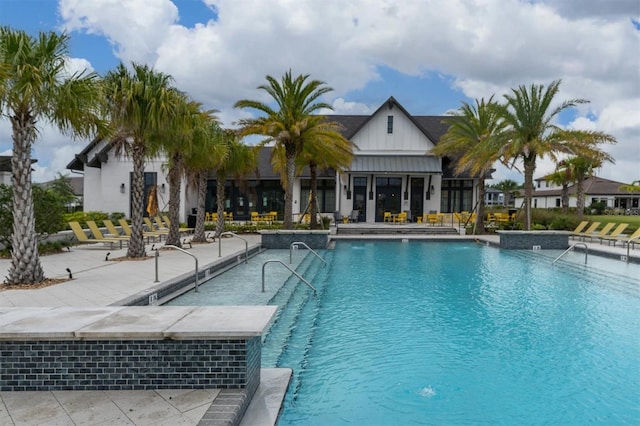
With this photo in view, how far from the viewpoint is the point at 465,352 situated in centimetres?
653

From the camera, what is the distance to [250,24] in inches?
654

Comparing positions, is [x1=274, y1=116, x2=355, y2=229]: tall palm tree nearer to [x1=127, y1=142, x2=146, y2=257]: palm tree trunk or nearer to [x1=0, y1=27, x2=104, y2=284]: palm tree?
[x1=127, y1=142, x2=146, y2=257]: palm tree trunk

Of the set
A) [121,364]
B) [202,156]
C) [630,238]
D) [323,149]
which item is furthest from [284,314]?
[630,238]

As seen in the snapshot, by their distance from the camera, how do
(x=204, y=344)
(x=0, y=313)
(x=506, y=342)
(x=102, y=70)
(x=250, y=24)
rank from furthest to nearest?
(x=250, y=24) < (x=102, y=70) < (x=506, y=342) < (x=0, y=313) < (x=204, y=344)

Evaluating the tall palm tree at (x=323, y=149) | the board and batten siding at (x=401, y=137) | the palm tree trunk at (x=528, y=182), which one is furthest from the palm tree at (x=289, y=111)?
the board and batten siding at (x=401, y=137)

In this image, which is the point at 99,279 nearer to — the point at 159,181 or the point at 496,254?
the point at 496,254

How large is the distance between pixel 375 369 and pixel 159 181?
94.9 feet

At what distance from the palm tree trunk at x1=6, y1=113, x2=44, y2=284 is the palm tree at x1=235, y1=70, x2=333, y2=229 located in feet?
40.3

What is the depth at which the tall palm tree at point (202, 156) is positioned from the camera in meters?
16.5

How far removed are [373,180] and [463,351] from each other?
25.9 m

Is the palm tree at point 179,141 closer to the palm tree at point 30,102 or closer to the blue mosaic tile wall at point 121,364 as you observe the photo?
the palm tree at point 30,102

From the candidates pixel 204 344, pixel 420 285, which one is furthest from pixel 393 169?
pixel 204 344


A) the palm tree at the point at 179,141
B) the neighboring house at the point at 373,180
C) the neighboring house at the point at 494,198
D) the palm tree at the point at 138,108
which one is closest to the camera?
the palm tree at the point at 138,108

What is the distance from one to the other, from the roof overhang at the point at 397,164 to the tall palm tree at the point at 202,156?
12770mm
